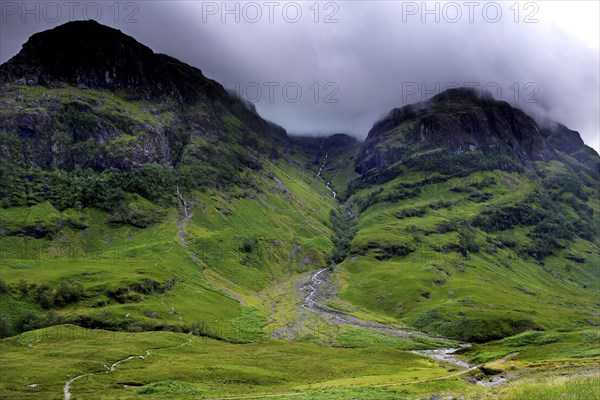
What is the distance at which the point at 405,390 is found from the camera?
73.5m

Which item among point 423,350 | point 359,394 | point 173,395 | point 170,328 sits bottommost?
point 423,350

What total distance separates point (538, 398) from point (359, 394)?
3758cm

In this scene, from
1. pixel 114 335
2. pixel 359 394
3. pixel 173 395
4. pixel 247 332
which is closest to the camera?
pixel 359 394

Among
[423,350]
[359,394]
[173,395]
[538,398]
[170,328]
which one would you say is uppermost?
[538,398]

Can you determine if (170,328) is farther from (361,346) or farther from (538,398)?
(538,398)

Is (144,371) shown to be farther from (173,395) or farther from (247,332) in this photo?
(247,332)

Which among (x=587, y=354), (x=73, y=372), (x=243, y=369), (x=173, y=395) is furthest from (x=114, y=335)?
(x=587, y=354)

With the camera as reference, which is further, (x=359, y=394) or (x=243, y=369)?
(x=243, y=369)

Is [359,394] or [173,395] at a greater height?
[359,394]

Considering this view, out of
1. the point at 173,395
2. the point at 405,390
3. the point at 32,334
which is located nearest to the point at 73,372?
the point at 173,395

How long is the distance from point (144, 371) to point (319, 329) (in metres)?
101

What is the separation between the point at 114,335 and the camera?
149875 mm

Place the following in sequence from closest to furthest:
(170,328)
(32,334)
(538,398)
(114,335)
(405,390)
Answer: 1. (538,398)
2. (405,390)
3. (32,334)
4. (114,335)
5. (170,328)

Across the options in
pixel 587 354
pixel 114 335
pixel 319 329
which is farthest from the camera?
pixel 319 329
